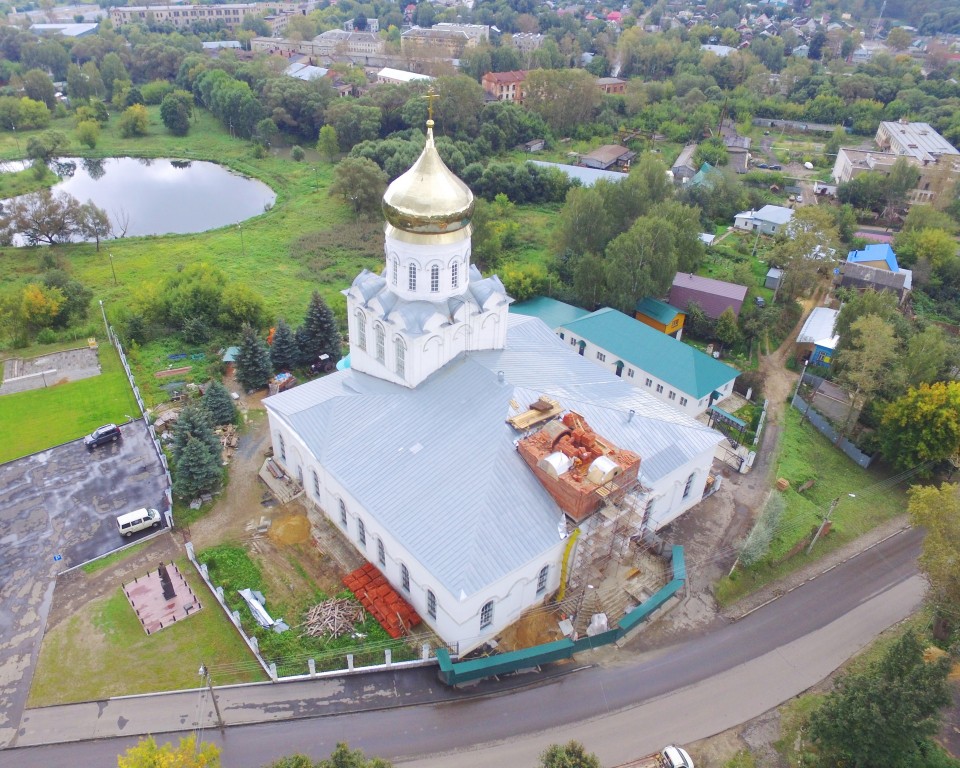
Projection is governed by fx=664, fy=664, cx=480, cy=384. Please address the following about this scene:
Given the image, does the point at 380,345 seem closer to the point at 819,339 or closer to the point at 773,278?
the point at 819,339

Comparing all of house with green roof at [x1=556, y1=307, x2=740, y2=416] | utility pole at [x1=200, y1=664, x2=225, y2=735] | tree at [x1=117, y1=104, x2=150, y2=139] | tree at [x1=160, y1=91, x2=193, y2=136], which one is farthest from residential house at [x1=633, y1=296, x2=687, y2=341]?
tree at [x1=117, y1=104, x2=150, y2=139]

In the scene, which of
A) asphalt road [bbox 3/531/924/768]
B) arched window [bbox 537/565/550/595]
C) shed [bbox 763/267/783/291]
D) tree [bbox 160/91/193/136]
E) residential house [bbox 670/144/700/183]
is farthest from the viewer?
tree [bbox 160/91/193/136]

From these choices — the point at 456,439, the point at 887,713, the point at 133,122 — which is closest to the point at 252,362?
the point at 456,439

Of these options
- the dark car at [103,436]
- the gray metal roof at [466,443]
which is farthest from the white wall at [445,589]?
the dark car at [103,436]

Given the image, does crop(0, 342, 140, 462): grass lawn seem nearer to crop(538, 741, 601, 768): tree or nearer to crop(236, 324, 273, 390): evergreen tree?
crop(236, 324, 273, 390): evergreen tree

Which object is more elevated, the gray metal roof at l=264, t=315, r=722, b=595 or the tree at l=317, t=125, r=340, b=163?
the gray metal roof at l=264, t=315, r=722, b=595

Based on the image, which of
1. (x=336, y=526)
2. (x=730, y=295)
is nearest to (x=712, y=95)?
(x=730, y=295)

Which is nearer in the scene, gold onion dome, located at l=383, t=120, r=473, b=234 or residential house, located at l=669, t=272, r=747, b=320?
gold onion dome, located at l=383, t=120, r=473, b=234
